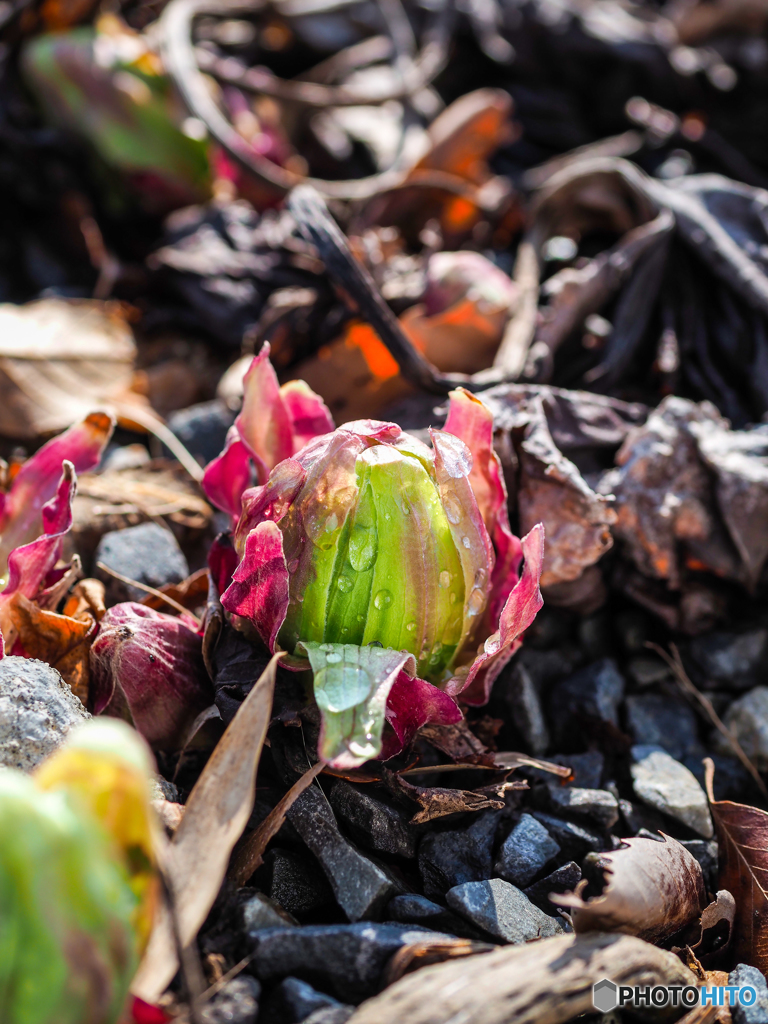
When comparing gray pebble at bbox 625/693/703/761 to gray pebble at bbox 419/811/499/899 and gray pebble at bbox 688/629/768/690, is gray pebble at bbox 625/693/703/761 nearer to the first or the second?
gray pebble at bbox 688/629/768/690

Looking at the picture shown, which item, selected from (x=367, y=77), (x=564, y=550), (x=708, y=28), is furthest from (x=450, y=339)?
(x=708, y=28)

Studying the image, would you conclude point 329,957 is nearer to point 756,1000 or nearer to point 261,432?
point 756,1000

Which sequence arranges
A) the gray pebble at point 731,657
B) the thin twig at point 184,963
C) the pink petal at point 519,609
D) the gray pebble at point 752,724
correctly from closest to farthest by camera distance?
1. the thin twig at point 184,963
2. the pink petal at point 519,609
3. the gray pebble at point 752,724
4. the gray pebble at point 731,657

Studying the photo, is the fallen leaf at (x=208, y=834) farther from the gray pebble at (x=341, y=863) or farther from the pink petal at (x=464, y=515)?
the pink petal at (x=464, y=515)

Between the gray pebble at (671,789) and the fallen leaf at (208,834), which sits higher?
the fallen leaf at (208,834)

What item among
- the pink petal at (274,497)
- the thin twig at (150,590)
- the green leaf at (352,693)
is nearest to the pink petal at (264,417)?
the pink petal at (274,497)

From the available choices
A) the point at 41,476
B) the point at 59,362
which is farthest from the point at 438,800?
the point at 59,362
